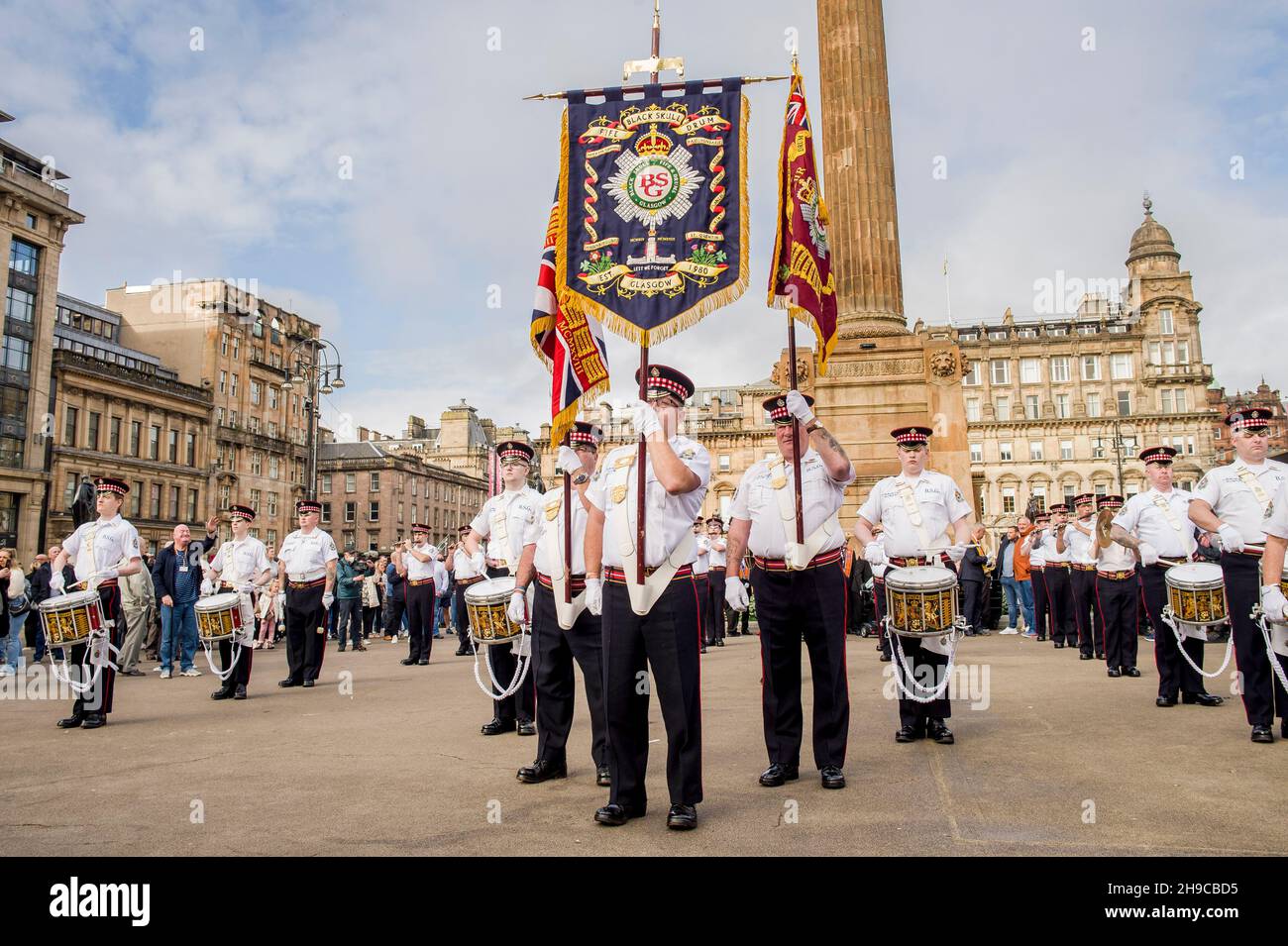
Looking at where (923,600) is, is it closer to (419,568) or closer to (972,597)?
(419,568)

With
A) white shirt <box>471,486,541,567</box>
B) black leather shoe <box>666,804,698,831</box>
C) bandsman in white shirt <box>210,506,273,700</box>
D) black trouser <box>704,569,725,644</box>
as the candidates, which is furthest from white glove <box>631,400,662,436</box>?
black trouser <box>704,569,725,644</box>

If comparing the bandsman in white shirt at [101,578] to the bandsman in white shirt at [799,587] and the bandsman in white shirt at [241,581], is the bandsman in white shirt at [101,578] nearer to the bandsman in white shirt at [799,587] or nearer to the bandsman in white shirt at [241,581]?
the bandsman in white shirt at [241,581]

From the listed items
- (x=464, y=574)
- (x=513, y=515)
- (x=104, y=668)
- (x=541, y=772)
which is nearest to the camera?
(x=541, y=772)

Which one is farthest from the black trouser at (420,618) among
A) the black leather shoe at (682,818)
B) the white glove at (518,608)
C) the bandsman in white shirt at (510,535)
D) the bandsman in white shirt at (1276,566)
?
the bandsman in white shirt at (1276,566)

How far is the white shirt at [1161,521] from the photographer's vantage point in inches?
370

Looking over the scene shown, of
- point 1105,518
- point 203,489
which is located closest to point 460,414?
point 203,489

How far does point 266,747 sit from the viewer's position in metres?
7.72

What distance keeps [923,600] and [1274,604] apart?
2422 millimetres

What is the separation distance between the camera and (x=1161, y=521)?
31.1ft

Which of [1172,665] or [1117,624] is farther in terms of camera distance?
[1117,624]

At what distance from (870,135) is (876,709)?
1634cm

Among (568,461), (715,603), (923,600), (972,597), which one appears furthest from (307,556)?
(972,597)

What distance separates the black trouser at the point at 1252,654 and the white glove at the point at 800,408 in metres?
3.98

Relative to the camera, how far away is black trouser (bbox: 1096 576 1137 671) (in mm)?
11336
